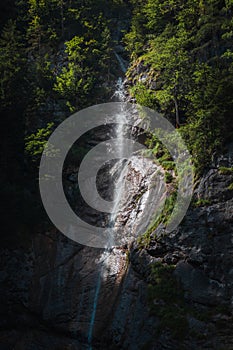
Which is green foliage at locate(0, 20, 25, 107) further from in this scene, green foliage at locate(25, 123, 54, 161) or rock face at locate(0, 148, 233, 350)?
rock face at locate(0, 148, 233, 350)

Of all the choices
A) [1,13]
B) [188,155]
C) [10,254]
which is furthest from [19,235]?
[1,13]

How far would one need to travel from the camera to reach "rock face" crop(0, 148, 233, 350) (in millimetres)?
13609

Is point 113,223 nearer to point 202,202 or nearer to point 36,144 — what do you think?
point 202,202

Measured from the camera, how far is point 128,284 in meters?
15.9

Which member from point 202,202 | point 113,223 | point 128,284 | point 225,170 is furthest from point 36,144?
point 225,170

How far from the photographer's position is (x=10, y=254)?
740 inches

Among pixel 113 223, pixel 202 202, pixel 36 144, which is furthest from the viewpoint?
pixel 36 144

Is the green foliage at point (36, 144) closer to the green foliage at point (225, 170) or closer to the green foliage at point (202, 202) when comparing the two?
the green foliage at point (202, 202)

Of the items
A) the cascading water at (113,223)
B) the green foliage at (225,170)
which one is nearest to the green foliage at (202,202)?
the green foliage at (225,170)

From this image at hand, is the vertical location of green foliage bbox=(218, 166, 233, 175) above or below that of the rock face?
above

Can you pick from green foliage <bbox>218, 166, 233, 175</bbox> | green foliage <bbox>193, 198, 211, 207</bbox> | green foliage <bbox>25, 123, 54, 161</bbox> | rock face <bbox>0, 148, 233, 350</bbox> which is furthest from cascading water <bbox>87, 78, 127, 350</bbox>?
green foliage <bbox>218, 166, 233, 175</bbox>

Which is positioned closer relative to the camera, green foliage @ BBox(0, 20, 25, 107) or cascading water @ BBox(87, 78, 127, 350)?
cascading water @ BBox(87, 78, 127, 350)

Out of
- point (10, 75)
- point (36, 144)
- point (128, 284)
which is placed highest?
point (10, 75)

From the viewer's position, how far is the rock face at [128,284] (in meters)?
13.6
